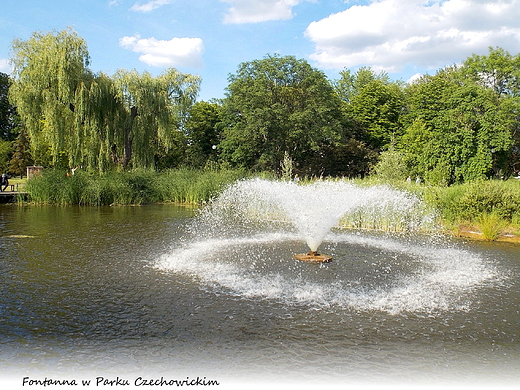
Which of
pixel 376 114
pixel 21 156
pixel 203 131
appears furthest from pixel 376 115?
pixel 21 156

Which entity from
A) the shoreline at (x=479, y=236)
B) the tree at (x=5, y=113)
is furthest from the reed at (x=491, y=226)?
the tree at (x=5, y=113)

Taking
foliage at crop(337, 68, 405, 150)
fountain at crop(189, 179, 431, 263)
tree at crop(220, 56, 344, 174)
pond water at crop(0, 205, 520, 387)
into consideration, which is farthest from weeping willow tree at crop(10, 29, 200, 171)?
foliage at crop(337, 68, 405, 150)

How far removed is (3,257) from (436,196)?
50.1 ft

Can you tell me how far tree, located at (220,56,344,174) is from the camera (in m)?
38.7

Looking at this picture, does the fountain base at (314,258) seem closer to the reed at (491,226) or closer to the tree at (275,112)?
the reed at (491,226)

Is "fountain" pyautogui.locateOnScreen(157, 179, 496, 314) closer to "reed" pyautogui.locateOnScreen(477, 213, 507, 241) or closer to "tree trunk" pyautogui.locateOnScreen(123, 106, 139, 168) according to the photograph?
"reed" pyautogui.locateOnScreen(477, 213, 507, 241)

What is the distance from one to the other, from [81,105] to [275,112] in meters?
17.7

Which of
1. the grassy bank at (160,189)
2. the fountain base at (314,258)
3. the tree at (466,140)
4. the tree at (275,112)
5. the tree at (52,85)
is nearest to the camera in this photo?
the fountain base at (314,258)

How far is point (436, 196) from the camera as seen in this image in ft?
55.9

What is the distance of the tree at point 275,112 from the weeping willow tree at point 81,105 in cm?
1090

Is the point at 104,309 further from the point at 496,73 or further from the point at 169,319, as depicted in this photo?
the point at 496,73

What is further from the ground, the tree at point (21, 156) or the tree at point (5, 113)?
the tree at point (5, 113)

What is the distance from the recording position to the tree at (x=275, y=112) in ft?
127

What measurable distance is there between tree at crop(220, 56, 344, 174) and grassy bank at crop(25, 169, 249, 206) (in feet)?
38.1
